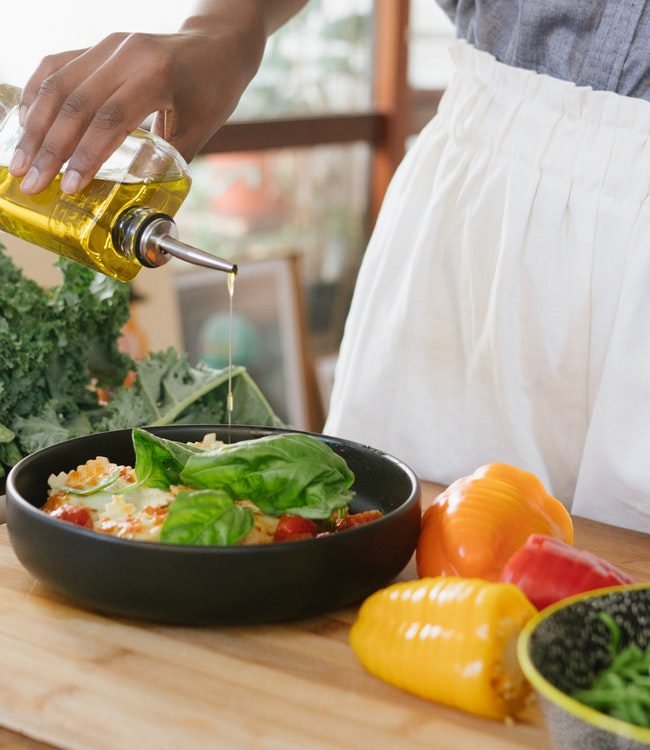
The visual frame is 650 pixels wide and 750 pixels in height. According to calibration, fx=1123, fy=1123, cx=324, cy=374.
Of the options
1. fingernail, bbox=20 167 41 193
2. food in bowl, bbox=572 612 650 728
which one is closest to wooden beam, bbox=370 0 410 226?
fingernail, bbox=20 167 41 193

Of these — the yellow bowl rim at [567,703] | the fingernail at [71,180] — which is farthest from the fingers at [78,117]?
the yellow bowl rim at [567,703]

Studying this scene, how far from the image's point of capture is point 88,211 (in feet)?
3.59

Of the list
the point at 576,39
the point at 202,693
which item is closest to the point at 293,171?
the point at 576,39

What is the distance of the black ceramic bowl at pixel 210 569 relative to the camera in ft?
2.85

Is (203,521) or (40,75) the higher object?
(40,75)

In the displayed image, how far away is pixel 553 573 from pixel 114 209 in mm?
545

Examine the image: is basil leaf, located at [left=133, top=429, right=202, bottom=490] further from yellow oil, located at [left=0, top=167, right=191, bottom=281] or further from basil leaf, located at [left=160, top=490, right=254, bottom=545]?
yellow oil, located at [left=0, top=167, right=191, bottom=281]

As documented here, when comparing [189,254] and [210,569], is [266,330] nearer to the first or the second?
[189,254]

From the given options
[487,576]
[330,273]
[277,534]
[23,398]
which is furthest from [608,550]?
[330,273]

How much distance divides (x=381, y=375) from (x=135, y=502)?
0.58 m

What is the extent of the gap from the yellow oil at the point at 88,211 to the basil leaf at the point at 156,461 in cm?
21

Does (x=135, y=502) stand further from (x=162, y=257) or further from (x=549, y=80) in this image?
(x=549, y=80)

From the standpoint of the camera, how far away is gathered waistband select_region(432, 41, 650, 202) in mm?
1267

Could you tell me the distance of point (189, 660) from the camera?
0.86 m
